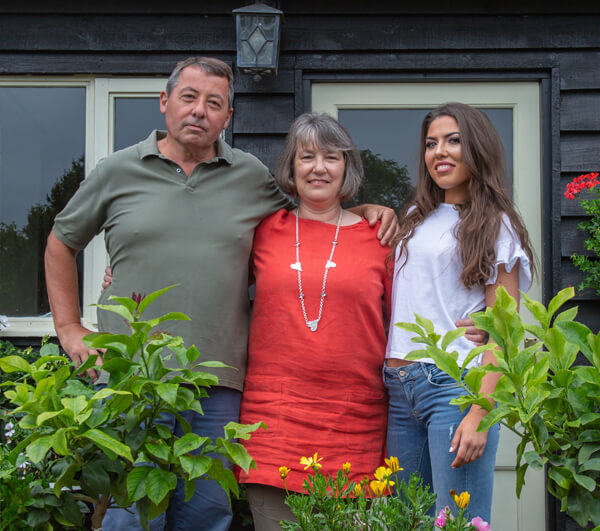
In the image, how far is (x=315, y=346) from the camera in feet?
5.78

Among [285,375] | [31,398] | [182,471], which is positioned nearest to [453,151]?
[285,375]

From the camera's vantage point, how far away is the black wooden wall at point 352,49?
9.02 ft

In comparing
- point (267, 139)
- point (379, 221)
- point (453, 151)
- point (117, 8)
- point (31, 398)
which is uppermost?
point (117, 8)

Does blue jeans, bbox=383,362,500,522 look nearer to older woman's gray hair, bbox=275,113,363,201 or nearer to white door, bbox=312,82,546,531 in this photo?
older woman's gray hair, bbox=275,113,363,201

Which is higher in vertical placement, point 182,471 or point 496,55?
point 496,55

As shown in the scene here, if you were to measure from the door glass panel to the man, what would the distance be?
3.19ft

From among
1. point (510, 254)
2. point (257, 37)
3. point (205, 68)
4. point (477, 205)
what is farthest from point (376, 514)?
point (257, 37)

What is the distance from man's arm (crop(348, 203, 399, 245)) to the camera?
1880 millimetres

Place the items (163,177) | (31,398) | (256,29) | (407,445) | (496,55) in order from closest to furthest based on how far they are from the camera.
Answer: (31,398) → (407,445) → (163,177) → (256,29) → (496,55)

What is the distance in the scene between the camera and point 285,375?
1.77 m

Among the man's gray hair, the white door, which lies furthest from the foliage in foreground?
the white door

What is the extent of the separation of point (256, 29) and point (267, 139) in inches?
18.0

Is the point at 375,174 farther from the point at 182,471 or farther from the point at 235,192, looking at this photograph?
the point at 182,471

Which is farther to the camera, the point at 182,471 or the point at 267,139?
the point at 267,139
